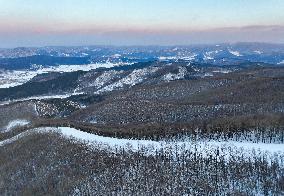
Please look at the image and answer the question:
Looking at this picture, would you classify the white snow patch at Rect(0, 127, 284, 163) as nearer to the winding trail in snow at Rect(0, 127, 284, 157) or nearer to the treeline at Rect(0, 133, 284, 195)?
the winding trail in snow at Rect(0, 127, 284, 157)

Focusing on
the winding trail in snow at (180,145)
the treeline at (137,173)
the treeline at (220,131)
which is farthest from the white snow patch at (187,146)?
the treeline at (220,131)

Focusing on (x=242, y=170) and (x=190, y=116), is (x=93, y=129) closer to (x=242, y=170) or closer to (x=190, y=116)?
(x=190, y=116)

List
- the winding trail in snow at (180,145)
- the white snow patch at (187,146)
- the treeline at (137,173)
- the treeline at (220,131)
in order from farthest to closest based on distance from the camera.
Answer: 1. the treeline at (220,131)
2. the winding trail in snow at (180,145)
3. the white snow patch at (187,146)
4. the treeline at (137,173)

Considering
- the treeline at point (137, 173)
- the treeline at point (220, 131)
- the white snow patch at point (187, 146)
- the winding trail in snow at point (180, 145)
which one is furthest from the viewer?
the treeline at point (220, 131)

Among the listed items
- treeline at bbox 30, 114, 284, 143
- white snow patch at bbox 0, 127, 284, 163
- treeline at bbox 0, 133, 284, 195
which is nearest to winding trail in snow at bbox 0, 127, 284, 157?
white snow patch at bbox 0, 127, 284, 163

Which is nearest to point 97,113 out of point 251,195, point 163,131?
point 163,131

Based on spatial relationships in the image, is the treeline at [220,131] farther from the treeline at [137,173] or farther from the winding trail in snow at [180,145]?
the treeline at [137,173]

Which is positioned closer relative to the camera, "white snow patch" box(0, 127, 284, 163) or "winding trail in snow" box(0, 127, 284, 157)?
"white snow patch" box(0, 127, 284, 163)

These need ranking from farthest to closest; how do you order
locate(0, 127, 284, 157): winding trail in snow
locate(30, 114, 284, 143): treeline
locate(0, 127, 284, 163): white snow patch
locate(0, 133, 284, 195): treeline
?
1. locate(30, 114, 284, 143): treeline
2. locate(0, 127, 284, 157): winding trail in snow
3. locate(0, 127, 284, 163): white snow patch
4. locate(0, 133, 284, 195): treeline

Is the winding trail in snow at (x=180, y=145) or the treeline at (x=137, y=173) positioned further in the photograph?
the winding trail in snow at (x=180, y=145)

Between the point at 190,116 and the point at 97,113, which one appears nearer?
the point at 190,116

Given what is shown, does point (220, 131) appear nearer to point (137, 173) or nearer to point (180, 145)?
point (180, 145)
